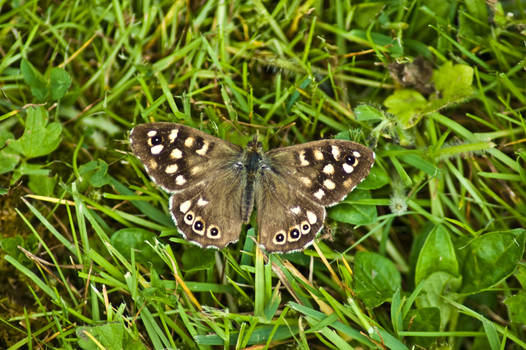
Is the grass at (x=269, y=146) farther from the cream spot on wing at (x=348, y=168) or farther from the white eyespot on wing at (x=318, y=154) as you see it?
the white eyespot on wing at (x=318, y=154)

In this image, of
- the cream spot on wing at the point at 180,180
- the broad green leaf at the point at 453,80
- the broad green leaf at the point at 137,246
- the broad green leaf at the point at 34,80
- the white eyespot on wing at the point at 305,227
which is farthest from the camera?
the broad green leaf at the point at 34,80

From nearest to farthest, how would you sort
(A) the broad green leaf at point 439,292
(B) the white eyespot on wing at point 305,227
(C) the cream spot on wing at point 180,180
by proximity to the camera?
(B) the white eyespot on wing at point 305,227 < (C) the cream spot on wing at point 180,180 < (A) the broad green leaf at point 439,292

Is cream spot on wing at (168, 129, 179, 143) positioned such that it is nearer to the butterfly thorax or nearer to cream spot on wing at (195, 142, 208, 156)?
cream spot on wing at (195, 142, 208, 156)

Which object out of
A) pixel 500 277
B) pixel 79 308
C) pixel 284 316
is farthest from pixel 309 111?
pixel 79 308

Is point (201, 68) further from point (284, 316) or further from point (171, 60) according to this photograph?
point (284, 316)

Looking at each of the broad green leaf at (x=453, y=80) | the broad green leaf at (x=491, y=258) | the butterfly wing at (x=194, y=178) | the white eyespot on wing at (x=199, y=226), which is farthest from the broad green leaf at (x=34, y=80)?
the broad green leaf at (x=491, y=258)

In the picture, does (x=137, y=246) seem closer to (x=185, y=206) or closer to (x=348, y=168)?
(x=185, y=206)
